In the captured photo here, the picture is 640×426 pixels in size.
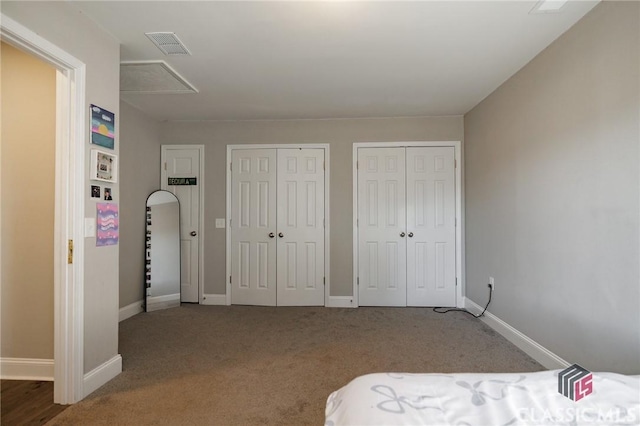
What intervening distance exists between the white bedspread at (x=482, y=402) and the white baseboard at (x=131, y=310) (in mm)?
3280

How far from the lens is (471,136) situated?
355 cm

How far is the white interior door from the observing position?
3.90 meters

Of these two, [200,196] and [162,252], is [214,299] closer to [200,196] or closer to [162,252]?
[162,252]

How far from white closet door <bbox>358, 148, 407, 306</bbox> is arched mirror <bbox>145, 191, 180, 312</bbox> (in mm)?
2475

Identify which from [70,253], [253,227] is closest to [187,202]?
[253,227]

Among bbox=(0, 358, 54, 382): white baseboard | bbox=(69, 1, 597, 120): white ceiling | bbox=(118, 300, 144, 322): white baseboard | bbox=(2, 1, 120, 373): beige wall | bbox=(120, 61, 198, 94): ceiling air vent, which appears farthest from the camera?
bbox=(118, 300, 144, 322): white baseboard

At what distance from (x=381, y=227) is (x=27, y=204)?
3448 millimetres

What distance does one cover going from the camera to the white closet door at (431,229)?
376cm

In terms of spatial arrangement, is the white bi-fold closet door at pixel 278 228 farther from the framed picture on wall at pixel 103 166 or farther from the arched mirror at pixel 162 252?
the framed picture on wall at pixel 103 166

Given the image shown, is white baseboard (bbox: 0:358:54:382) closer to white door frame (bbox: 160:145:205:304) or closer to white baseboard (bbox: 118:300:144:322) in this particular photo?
white baseboard (bbox: 118:300:144:322)

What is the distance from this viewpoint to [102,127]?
6.45ft

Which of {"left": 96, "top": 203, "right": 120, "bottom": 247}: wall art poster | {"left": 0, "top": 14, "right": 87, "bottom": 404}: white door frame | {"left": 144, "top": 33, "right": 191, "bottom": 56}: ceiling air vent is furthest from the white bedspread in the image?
{"left": 144, "top": 33, "right": 191, "bottom": 56}: ceiling air vent

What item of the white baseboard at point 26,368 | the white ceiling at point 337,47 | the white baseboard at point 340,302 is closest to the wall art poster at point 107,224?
the white baseboard at point 26,368

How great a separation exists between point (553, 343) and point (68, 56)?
12.7 ft
